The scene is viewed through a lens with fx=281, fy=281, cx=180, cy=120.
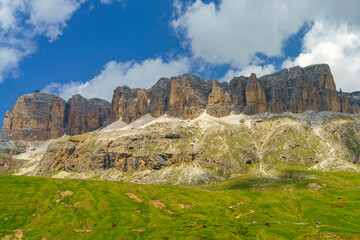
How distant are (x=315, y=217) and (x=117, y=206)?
107 m

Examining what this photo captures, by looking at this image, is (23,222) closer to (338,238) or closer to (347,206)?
(338,238)

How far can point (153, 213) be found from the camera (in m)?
148

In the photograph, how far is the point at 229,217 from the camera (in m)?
151

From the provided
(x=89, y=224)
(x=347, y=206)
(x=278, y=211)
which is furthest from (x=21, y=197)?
(x=347, y=206)

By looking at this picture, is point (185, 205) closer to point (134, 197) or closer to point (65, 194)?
point (134, 197)

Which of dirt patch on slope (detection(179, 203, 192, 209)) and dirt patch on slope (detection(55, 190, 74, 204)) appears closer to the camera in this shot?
dirt patch on slope (detection(55, 190, 74, 204))

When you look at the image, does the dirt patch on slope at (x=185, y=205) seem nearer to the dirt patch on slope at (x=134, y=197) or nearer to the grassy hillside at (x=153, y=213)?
the grassy hillside at (x=153, y=213)

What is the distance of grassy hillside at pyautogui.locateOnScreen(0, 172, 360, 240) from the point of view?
379ft

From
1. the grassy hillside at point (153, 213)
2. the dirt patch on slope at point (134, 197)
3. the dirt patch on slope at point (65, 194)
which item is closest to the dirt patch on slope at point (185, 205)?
the grassy hillside at point (153, 213)

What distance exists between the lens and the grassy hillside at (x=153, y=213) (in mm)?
115438

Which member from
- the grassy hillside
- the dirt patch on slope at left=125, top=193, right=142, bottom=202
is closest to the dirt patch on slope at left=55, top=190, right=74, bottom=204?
the grassy hillside

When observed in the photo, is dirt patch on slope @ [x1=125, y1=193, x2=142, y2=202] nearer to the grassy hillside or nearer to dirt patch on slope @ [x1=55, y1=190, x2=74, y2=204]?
the grassy hillside

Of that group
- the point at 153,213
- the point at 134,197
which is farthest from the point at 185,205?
the point at 134,197

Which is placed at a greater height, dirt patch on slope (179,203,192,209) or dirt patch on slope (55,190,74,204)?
dirt patch on slope (55,190,74,204)
